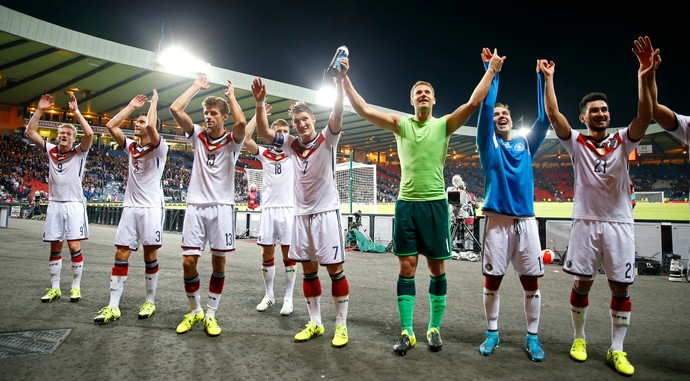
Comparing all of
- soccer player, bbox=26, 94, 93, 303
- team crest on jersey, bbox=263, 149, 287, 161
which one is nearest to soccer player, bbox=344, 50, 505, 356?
team crest on jersey, bbox=263, 149, 287, 161

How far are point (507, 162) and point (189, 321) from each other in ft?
11.4

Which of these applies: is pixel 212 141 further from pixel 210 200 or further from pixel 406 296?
pixel 406 296

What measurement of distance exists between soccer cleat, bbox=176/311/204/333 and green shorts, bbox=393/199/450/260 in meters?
2.17

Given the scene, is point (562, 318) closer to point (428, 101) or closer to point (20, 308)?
point (428, 101)

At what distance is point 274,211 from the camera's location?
199 inches

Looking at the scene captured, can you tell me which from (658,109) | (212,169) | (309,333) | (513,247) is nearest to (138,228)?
(212,169)

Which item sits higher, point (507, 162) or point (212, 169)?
point (507, 162)

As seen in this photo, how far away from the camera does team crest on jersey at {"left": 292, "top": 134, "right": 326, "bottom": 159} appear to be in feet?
11.8

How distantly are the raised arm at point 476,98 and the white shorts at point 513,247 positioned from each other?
948 mm

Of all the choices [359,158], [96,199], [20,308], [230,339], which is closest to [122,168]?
[96,199]

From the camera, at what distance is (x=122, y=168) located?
32469 millimetres

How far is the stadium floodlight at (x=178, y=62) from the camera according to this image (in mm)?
23469

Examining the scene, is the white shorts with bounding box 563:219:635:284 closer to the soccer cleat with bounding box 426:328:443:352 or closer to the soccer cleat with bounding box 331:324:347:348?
the soccer cleat with bounding box 426:328:443:352

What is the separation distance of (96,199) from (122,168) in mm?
6016
